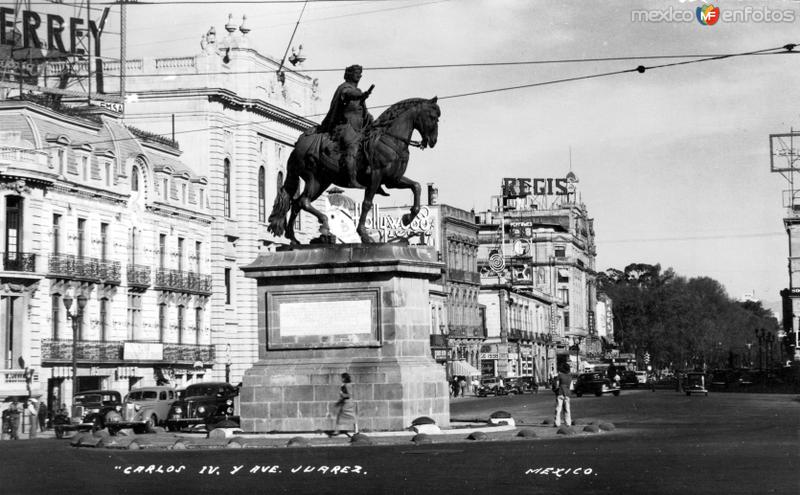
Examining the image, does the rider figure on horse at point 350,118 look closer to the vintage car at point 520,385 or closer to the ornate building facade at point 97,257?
the ornate building facade at point 97,257

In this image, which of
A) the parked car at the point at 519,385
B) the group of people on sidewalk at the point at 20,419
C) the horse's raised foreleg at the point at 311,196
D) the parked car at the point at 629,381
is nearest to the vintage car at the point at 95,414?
the group of people on sidewalk at the point at 20,419

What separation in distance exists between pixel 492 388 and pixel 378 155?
227 ft

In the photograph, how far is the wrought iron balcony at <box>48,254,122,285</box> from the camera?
60.6 m

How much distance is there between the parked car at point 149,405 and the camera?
148ft

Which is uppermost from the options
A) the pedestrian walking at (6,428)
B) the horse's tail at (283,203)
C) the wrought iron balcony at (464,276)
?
the wrought iron balcony at (464,276)

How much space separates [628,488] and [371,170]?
1404cm

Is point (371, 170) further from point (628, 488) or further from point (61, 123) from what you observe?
point (61, 123)

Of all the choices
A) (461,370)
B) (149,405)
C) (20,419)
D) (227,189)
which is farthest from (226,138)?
(149,405)

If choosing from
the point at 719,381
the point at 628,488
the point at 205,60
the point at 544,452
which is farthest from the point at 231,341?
the point at 628,488

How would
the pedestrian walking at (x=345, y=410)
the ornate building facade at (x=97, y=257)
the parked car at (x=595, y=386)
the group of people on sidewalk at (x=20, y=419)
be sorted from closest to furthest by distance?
the pedestrian walking at (x=345, y=410) → the group of people on sidewalk at (x=20, y=419) → the ornate building facade at (x=97, y=257) → the parked car at (x=595, y=386)

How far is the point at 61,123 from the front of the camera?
64.0m

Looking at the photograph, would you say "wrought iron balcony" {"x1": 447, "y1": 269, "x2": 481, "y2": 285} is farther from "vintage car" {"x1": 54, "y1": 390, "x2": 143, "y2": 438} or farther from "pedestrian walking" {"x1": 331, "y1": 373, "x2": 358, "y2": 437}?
"pedestrian walking" {"x1": 331, "y1": 373, "x2": 358, "y2": 437}

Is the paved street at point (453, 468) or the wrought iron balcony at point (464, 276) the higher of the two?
the wrought iron balcony at point (464, 276)

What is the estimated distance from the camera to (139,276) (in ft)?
224
